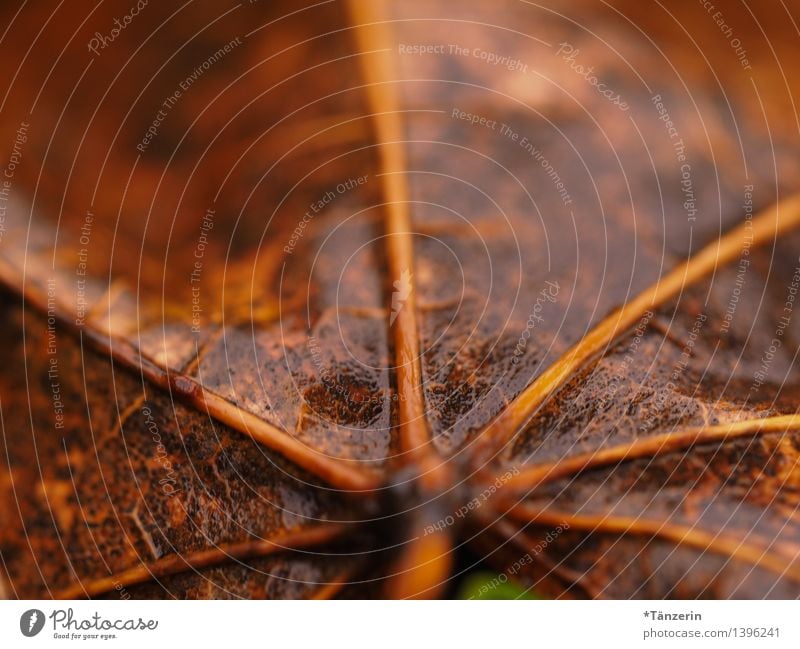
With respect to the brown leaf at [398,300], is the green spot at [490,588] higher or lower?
lower

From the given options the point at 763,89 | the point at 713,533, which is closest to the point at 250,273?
the point at 713,533

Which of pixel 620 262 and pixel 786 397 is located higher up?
pixel 620 262

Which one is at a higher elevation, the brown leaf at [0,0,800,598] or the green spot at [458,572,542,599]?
the brown leaf at [0,0,800,598]

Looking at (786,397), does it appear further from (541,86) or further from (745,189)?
(541,86)

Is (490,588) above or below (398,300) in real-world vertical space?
below

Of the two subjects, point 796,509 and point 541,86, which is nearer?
point 796,509

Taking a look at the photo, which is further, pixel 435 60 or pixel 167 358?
pixel 435 60
